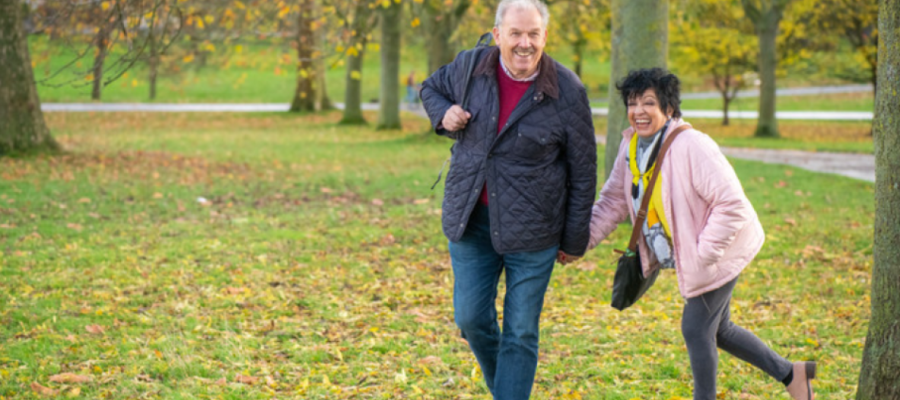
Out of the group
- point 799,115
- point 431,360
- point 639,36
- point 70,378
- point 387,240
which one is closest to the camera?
point 70,378

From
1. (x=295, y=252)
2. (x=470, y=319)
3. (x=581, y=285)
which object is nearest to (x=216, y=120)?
(x=295, y=252)

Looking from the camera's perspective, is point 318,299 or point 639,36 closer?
point 318,299

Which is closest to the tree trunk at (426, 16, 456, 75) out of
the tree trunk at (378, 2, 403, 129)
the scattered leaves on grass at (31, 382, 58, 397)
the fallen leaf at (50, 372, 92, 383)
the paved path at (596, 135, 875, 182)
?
the tree trunk at (378, 2, 403, 129)

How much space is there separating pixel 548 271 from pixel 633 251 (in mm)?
395

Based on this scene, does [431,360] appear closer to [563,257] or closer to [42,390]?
[563,257]

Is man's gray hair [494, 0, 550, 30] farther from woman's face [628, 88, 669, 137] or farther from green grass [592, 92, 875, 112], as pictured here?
green grass [592, 92, 875, 112]

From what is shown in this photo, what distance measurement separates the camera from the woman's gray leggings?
3908mm

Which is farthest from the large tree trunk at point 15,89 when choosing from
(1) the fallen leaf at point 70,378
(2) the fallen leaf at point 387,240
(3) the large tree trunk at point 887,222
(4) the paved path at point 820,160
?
(3) the large tree trunk at point 887,222

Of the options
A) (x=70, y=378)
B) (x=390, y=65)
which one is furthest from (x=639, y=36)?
(x=390, y=65)

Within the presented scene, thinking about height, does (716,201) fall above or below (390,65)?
below

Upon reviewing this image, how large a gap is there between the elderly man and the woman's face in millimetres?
209

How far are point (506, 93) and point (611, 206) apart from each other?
30.0 inches

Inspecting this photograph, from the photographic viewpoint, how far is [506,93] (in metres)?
3.95

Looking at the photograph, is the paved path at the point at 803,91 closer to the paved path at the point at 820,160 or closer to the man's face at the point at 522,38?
the paved path at the point at 820,160
